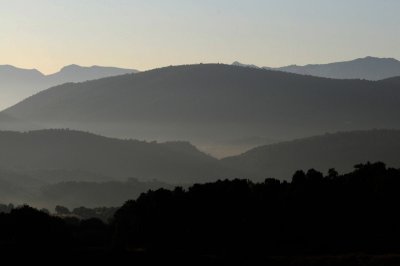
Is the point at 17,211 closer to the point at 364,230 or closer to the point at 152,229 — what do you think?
the point at 152,229

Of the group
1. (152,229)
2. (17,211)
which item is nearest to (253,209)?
(152,229)

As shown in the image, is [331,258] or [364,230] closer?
[331,258]

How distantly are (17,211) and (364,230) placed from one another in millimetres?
36731

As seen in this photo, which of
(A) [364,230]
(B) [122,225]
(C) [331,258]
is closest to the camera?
(C) [331,258]

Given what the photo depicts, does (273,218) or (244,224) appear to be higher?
(273,218)

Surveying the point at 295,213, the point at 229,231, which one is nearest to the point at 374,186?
the point at 295,213

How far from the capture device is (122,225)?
85.8 metres

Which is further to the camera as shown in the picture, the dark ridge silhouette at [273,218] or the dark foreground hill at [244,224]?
the dark ridge silhouette at [273,218]

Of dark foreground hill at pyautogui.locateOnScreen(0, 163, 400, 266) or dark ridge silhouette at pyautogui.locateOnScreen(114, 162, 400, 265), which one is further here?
dark ridge silhouette at pyautogui.locateOnScreen(114, 162, 400, 265)

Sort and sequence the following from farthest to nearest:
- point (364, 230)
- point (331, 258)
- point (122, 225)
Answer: point (122, 225) < point (364, 230) < point (331, 258)

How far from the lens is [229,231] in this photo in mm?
80438

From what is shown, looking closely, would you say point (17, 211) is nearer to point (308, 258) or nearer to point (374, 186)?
point (308, 258)

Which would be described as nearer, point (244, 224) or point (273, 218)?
point (244, 224)

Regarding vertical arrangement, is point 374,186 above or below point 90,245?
above
